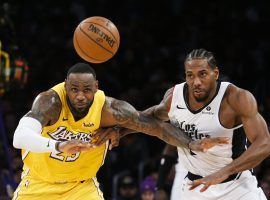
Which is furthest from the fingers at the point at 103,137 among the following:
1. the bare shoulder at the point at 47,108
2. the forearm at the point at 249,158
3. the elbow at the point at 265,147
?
the elbow at the point at 265,147

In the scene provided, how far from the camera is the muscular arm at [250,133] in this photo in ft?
16.4

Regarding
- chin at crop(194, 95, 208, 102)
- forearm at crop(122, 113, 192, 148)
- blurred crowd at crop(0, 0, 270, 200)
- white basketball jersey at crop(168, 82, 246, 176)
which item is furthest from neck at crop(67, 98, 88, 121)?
blurred crowd at crop(0, 0, 270, 200)

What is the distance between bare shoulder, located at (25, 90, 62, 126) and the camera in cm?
527

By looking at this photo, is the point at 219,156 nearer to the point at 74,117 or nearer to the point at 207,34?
the point at 74,117

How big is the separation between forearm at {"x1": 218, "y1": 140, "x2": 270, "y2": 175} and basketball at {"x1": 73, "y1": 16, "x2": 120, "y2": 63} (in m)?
1.83

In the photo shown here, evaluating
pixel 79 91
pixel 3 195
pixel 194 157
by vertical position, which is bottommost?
pixel 3 195

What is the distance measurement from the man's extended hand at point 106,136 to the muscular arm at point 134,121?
0.07 metres

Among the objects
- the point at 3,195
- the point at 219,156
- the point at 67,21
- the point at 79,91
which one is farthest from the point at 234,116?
the point at 67,21

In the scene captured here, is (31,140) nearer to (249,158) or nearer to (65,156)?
(65,156)

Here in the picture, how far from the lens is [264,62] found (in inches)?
471

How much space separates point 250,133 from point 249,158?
0.22 meters

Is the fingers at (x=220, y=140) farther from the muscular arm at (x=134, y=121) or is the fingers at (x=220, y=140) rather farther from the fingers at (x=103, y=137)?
the fingers at (x=103, y=137)

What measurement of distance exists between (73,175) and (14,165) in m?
4.01

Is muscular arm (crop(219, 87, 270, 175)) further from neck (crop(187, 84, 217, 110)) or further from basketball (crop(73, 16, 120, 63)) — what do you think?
basketball (crop(73, 16, 120, 63))
